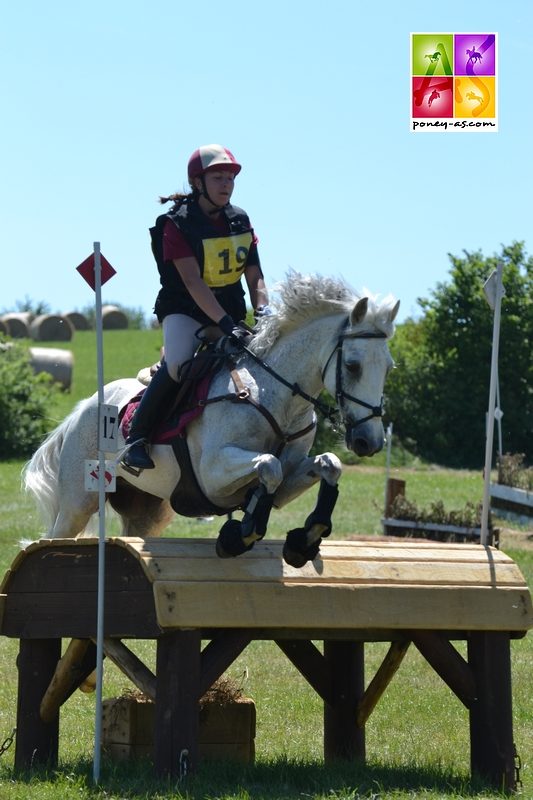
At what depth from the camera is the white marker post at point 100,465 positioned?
5.68 meters

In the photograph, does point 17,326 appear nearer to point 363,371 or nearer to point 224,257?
point 224,257

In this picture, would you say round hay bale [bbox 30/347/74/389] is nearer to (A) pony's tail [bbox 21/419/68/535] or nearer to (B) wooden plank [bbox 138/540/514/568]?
(A) pony's tail [bbox 21/419/68/535]

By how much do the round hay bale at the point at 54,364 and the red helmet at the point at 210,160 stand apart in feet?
91.2

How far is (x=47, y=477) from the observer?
8.20 metres

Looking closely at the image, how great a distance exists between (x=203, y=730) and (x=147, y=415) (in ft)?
5.29

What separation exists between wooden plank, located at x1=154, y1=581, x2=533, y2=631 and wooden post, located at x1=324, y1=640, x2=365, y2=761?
81cm

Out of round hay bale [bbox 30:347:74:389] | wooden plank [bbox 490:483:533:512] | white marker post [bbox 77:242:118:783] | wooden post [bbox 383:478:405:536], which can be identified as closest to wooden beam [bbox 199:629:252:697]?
white marker post [bbox 77:242:118:783]

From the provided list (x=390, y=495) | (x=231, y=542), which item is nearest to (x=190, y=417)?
(x=231, y=542)

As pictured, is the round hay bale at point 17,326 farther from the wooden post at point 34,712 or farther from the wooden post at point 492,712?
the wooden post at point 492,712

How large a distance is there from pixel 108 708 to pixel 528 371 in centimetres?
2831

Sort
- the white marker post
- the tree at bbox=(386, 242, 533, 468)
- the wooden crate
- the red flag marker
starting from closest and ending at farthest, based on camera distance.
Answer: the white marker post < the red flag marker < the wooden crate < the tree at bbox=(386, 242, 533, 468)

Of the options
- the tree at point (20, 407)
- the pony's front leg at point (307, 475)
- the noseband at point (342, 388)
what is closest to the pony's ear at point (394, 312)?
the noseband at point (342, 388)

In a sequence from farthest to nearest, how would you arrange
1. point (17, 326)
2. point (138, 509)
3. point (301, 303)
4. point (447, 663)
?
point (17, 326)
point (138, 509)
point (301, 303)
point (447, 663)

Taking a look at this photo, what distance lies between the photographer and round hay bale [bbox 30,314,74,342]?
151ft
